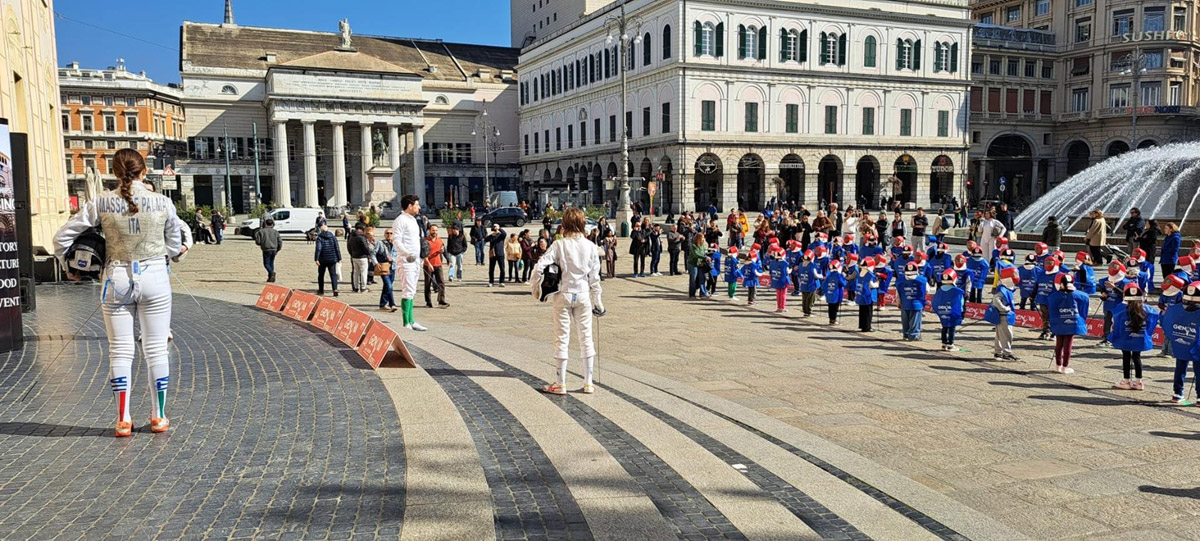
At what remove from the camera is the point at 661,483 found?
17.7ft

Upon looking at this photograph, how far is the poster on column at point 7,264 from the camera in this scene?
29.4ft

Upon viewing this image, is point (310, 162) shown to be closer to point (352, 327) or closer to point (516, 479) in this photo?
point (352, 327)

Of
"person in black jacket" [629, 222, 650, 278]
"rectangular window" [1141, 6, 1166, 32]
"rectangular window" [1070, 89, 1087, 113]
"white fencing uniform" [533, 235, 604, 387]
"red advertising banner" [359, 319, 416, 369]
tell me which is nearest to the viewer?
"white fencing uniform" [533, 235, 604, 387]

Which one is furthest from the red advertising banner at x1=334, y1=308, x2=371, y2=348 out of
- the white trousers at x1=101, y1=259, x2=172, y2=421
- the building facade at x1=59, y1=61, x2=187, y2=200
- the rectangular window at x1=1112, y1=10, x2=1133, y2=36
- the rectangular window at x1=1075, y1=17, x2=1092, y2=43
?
the building facade at x1=59, y1=61, x2=187, y2=200

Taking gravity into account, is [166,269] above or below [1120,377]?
above

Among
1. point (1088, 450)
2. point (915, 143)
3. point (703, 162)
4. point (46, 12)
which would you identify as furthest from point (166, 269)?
point (915, 143)

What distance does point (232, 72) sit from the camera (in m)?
73.1

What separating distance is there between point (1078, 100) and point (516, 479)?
78420mm

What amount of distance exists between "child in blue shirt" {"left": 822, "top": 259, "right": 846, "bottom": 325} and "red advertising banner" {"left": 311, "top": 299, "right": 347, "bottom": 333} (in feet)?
25.2

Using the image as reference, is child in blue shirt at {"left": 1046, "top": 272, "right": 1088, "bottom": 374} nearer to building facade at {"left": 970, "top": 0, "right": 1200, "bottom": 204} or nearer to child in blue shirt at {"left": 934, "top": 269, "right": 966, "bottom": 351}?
child in blue shirt at {"left": 934, "top": 269, "right": 966, "bottom": 351}

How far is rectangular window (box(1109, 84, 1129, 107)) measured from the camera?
67938 millimetres

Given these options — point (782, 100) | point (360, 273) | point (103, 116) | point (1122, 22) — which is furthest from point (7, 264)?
point (103, 116)

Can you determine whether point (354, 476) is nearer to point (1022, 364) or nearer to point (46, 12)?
point (1022, 364)

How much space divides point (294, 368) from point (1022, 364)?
28.1 ft
